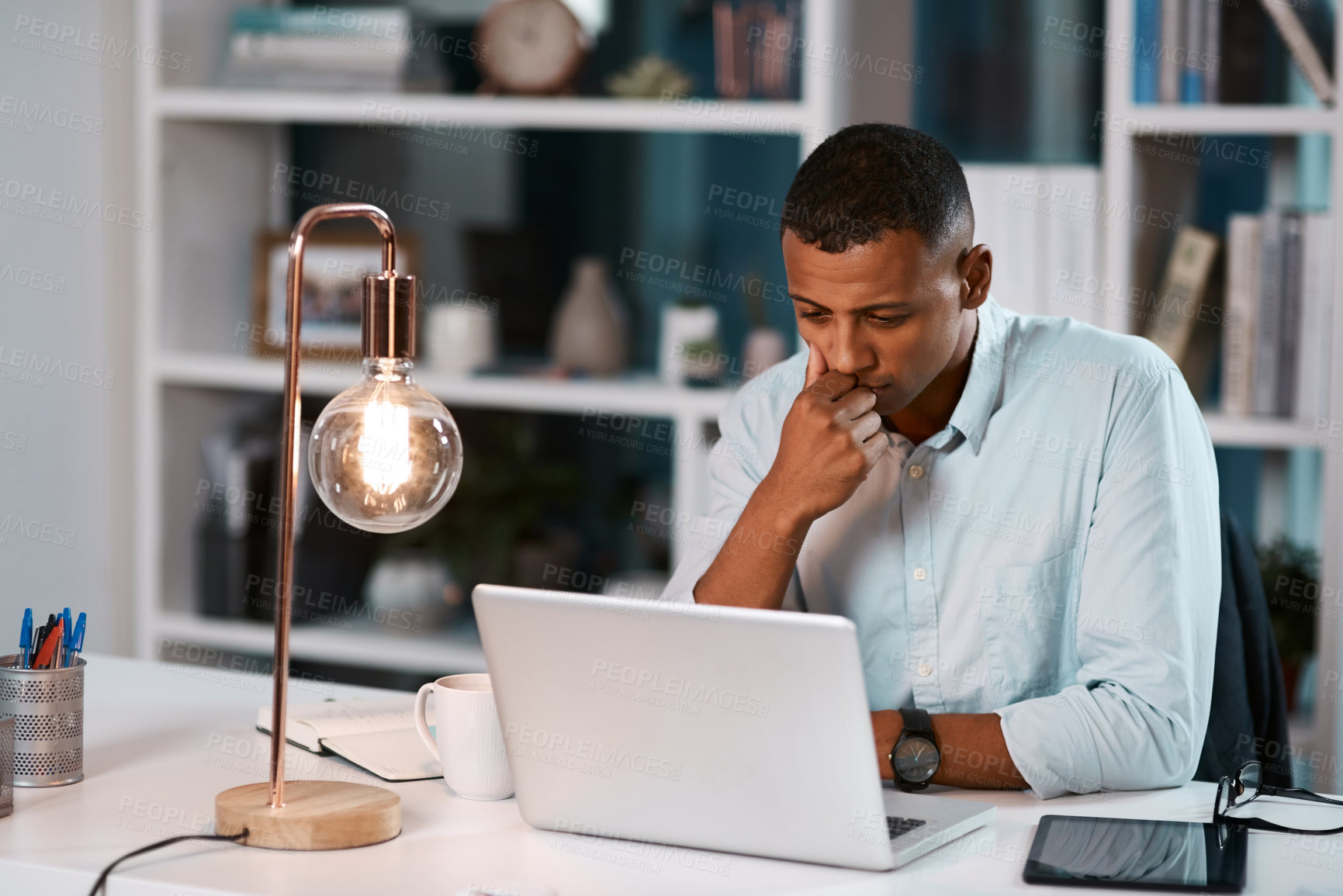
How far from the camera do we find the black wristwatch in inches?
52.2

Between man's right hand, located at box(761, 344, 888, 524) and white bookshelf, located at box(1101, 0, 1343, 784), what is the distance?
3.02 feet

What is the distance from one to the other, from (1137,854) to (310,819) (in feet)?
2.16

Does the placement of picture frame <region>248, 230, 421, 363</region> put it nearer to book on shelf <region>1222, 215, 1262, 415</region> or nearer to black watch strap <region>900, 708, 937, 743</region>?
book on shelf <region>1222, 215, 1262, 415</region>

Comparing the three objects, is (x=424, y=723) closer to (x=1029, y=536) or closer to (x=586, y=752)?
(x=586, y=752)

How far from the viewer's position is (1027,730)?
1345mm

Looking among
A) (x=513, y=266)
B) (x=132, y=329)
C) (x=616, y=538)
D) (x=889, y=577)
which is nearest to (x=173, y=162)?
(x=132, y=329)

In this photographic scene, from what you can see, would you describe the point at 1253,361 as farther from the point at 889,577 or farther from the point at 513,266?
the point at 513,266

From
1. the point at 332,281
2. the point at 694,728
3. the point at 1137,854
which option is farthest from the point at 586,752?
the point at 332,281

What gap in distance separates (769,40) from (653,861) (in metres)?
1.80

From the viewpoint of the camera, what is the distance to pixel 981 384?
1.67m

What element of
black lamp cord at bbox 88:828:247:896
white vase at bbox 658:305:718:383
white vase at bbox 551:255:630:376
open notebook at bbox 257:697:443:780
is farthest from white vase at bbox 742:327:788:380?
black lamp cord at bbox 88:828:247:896

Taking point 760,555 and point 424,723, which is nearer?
point 424,723

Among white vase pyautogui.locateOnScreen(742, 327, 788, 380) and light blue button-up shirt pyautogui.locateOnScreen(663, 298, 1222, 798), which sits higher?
white vase pyautogui.locateOnScreen(742, 327, 788, 380)

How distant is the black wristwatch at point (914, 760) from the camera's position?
1.33 m
